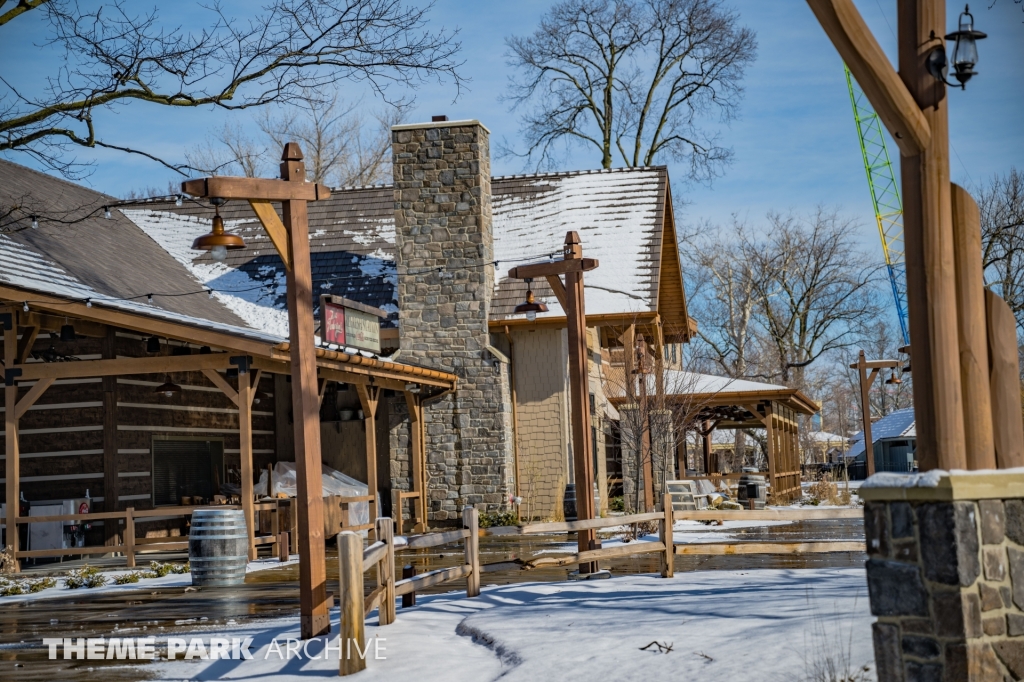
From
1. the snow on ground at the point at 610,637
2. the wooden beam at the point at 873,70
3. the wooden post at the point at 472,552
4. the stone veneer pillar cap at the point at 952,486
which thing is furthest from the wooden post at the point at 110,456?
the stone veneer pillar cap at the point at 952,486

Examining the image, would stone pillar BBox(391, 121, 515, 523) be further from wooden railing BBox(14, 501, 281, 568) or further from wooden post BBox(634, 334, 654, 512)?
wooden railing BBox(14, 501, 281, 568)

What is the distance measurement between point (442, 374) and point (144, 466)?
213 inches

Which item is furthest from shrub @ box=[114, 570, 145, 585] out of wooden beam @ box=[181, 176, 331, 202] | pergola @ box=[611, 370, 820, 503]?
pergola @ box=[611, 370, 820, 503]

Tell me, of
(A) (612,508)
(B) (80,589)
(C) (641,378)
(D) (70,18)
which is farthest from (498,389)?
(D) (70,18)

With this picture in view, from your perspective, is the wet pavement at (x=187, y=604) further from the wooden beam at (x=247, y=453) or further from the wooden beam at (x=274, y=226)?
the wooden beam at (x=274, y=226)

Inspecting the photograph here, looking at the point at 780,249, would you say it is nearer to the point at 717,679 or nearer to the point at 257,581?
the point at 257,581

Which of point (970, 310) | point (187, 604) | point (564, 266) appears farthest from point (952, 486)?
point (187, 604)

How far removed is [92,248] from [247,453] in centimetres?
635

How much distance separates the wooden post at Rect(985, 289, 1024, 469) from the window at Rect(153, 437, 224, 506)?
576 inches

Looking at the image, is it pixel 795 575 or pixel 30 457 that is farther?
pixel 30 457

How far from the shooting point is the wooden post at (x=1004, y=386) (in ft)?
19.1

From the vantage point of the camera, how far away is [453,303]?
69.1 feet

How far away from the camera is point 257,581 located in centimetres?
1279

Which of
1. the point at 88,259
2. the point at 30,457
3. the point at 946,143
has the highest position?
the point at 88,259
